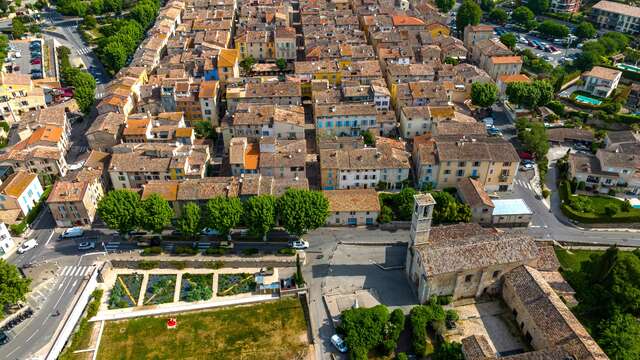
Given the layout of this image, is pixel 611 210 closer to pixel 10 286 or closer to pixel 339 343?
pixel 339 343

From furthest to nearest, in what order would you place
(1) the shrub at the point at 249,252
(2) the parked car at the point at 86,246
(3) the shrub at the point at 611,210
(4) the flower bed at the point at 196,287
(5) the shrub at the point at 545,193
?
1. (5) the shrub at the point at 545,193
2. (3) the shrub at the point at 611,210
3. (2) the parked car at the point at 86,246
4. (1) the shrub at the point at 249,252
5. (4) the flower bed at the point at 196,287

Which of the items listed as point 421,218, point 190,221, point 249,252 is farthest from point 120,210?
point 421,218

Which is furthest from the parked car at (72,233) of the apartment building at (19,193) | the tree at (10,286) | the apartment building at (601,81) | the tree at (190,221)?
the apartment building at (601,81)

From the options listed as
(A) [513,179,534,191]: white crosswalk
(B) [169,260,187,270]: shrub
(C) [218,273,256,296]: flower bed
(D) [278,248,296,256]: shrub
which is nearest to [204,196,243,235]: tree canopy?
(B) [169,260,187,270]: shrub

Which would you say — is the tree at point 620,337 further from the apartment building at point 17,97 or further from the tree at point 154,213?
the apartment building at point 17,97

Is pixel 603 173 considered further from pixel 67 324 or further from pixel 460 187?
pixel 67 324
